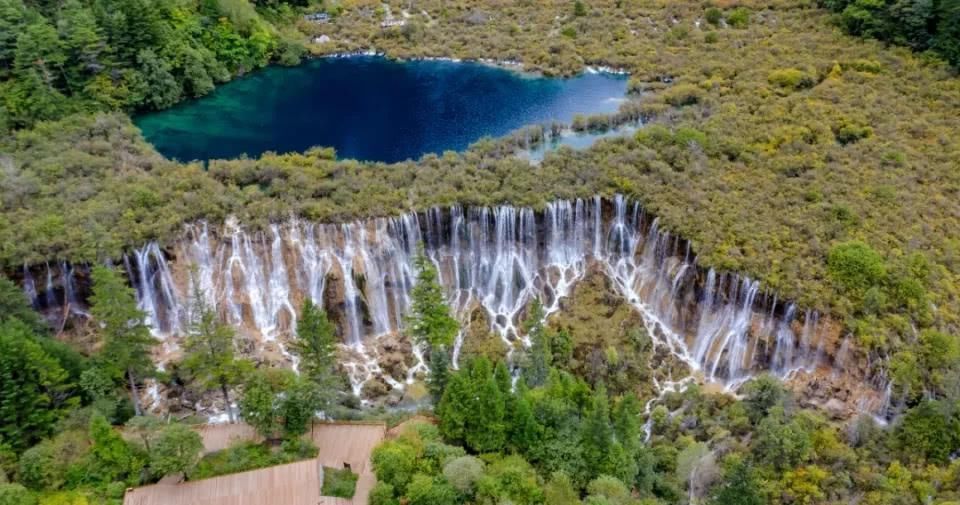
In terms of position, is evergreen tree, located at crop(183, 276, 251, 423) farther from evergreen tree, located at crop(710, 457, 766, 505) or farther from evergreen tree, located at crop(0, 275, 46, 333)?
evergreen tree, located at crop(710, 457, 766, 505)

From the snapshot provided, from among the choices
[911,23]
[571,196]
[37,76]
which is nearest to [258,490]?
[571,196]

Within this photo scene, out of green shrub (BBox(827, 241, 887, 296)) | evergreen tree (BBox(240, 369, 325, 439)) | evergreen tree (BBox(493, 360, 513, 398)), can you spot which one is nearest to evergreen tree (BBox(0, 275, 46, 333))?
evergreen tree (BBox(240, 369, 325, 439))

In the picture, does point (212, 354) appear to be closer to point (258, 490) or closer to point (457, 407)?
point (258, 490)

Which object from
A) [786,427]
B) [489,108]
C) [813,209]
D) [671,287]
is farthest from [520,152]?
[786,427]

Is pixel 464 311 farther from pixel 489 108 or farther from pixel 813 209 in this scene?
pixel 489 108

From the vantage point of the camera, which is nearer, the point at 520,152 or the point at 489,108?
the point at 520,152

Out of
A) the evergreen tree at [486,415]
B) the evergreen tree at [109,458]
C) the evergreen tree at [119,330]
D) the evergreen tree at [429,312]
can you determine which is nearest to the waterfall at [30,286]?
the evergreen tree at [119,330]
